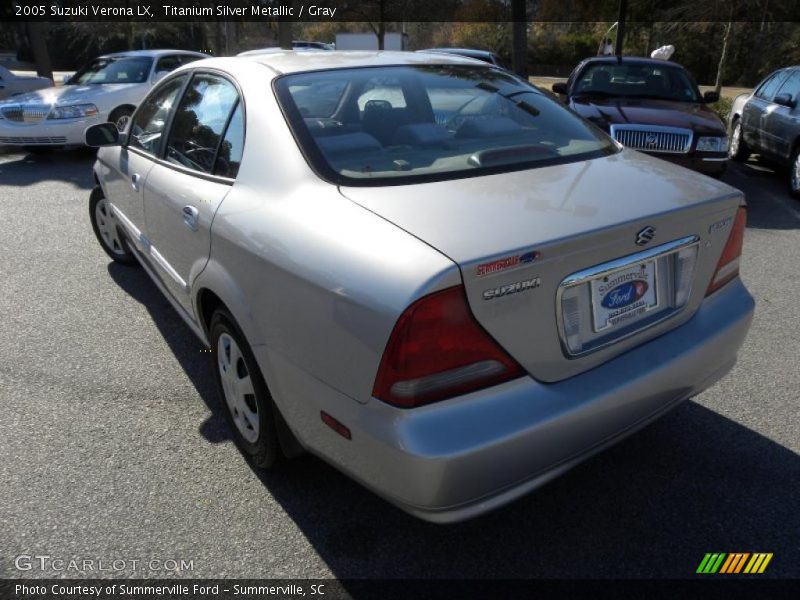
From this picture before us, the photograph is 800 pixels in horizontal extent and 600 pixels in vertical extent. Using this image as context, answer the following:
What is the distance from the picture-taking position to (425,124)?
288cm

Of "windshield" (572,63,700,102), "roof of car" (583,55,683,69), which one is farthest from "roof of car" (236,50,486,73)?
"roof of car" (583,55,683,69)

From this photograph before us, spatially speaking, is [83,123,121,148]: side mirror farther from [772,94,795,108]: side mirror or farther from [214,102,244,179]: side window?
[772,94,795,108]: side mirror

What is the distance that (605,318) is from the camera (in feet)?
7.13

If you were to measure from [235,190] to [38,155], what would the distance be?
987 cm

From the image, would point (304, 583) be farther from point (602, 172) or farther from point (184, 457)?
point (602, 172)

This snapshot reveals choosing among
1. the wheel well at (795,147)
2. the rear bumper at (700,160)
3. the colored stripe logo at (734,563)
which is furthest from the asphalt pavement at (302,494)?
the wheel well at (795,147)

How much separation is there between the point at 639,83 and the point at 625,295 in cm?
690

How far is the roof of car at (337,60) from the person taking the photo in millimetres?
3006

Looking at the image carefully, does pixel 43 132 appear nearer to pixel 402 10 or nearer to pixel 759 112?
pixel 759 112

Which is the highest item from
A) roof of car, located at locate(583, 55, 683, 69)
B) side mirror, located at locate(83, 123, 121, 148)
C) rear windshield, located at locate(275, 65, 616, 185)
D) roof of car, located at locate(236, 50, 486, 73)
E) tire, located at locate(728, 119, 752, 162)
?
roof of car, located at locate(236, 50, 486, 73)

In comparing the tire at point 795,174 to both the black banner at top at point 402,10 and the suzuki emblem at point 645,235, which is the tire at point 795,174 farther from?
the black banner at top at point 402,10

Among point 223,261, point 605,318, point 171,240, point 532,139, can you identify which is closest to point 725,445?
point 605,318

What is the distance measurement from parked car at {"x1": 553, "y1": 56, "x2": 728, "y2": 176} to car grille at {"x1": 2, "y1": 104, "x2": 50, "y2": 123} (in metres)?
7.38

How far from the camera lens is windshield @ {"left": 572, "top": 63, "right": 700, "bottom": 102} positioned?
808 centimetres
